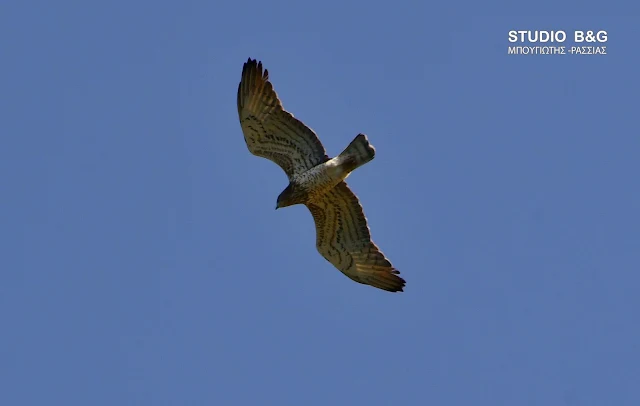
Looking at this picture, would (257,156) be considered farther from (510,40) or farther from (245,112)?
(510,40)

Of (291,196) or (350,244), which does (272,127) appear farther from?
(350,244)

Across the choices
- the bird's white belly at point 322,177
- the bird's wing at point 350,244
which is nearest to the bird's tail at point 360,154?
the bird's white belly at point 322,177

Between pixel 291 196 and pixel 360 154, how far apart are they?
132 cm

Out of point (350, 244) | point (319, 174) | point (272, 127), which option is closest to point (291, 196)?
point (319, 174)

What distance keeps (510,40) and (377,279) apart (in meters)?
5.99

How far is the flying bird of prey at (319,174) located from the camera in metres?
20.6

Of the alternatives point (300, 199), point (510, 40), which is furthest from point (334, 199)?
point (510, 40)

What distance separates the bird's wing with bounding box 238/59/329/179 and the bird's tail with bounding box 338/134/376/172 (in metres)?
0.39

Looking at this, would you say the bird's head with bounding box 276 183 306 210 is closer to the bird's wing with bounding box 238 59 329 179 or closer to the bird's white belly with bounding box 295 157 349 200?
the bird's white belly with bounding box 295 157 349 200

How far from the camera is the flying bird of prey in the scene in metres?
20.6

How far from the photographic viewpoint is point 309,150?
2086 cm

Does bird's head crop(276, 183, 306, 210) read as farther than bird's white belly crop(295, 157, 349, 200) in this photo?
Yes

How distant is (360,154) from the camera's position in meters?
20.5

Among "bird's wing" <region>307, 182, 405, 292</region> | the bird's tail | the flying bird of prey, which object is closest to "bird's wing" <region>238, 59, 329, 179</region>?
the flying bird of prey
